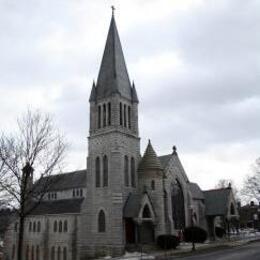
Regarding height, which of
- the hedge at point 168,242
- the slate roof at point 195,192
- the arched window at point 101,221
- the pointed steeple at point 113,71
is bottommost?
the hedge at point 168,242

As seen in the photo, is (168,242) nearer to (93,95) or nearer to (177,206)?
(177,206)

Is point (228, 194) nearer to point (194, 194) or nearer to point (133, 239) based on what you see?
point (194, 194)

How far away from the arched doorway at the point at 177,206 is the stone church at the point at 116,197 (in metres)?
0.13

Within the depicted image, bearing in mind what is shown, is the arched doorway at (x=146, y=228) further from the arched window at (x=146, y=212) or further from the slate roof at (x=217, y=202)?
the slate roof at (x=217, y=202)

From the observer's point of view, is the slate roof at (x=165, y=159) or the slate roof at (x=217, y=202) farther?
the slate roof at (x=217, y=202)

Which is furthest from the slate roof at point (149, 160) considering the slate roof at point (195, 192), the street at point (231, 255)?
the street at point (231, 255)

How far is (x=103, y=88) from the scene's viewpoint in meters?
52.1

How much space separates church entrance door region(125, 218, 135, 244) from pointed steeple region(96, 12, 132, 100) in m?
16.2

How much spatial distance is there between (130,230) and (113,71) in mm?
20626

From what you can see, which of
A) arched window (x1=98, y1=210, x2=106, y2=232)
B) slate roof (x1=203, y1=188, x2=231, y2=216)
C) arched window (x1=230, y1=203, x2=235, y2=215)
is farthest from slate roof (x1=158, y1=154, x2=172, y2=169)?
arched window (x1=230, y1=203, x2=235, y2=215)

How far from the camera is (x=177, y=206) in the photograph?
54062mm

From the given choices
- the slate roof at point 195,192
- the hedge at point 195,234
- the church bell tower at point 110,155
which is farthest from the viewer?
the slate roof at point 195,192

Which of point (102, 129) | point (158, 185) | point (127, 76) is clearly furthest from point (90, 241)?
point (127, 76)

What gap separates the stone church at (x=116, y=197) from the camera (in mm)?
46094
